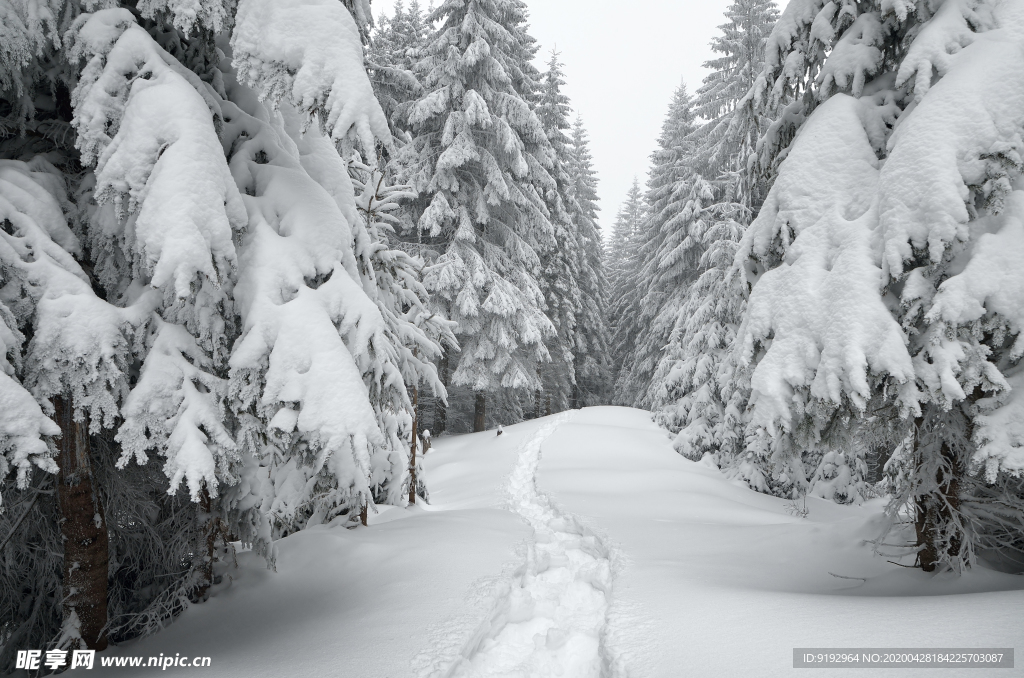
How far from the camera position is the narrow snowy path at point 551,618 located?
12.0 ft

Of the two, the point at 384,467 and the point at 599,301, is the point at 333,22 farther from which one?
the point at 599,301

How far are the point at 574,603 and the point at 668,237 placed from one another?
648 inches

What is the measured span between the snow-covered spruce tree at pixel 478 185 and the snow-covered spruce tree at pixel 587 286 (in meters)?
7.87

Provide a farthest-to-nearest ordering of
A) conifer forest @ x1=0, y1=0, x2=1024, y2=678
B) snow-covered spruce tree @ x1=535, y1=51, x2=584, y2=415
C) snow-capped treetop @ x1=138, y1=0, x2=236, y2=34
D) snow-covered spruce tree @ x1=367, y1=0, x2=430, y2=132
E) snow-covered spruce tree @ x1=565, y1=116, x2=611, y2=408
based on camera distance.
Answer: snow-covered spruce tree @ x1=565, y1=116, x2=611, y2=408 < snow-covered spruce tree @ x1=535, y1=51, x2=584, y2=415 < snow-covered spruce tree @ x1=367, y1=0, x2=430, y2=132 < snow-capped treetop @ x1=138, y1=0, x2=236, y2=34 < conifer forest @ x1=0, y1=0, x2=1024, y2=678

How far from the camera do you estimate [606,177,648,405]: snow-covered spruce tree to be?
28281 mm

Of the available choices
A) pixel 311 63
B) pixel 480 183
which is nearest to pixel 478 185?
pixel 480 183

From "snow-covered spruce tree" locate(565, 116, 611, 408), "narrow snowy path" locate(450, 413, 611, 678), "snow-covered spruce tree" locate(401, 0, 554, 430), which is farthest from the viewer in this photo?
"snow-covered spruce tree" locate(565, 116, 611, 408)

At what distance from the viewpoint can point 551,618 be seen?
4.45 m

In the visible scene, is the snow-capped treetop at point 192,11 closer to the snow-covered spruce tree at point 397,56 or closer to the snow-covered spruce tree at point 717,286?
the snow-covered spruce tree at point 717,286

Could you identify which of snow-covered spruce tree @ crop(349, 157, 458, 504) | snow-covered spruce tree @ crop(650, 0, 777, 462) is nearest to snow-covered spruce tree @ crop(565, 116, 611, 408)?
snow-covered spruce tree @ crop(650, 0, 777, 462)

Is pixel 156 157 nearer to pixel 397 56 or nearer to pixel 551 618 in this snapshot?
pixel 551 618

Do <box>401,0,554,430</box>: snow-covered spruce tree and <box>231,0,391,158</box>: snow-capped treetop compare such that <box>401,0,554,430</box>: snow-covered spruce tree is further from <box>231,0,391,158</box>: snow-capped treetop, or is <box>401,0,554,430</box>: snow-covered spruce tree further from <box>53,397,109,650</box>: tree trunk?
<box>53,397,109,650</box>: tree trunk

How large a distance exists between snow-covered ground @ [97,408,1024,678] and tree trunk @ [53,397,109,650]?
0.37m

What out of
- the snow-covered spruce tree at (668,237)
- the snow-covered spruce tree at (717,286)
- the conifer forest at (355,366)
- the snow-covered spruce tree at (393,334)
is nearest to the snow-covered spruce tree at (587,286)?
the snow-covered spruce tree at (668,237)
